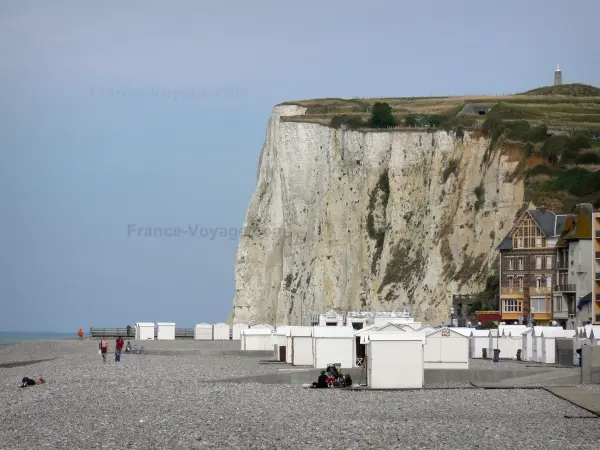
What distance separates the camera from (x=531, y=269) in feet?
218

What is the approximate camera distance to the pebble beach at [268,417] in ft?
64.2

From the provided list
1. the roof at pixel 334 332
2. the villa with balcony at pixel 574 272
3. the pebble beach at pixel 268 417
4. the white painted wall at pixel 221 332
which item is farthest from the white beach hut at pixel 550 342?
the white painted wall at pixel 221 332

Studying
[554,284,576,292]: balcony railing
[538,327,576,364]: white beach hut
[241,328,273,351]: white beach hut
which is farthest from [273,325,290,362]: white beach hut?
[554,284,576,292]: balcony railing

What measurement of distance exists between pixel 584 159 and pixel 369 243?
17394 mm

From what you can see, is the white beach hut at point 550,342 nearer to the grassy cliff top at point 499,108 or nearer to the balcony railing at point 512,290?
the balcony railing at point 512,290

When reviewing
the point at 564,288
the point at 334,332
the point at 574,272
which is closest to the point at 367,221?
the point at 564,288

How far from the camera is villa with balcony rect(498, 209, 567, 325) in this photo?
65.7m

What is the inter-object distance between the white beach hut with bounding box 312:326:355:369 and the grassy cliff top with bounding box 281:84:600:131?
51039mm

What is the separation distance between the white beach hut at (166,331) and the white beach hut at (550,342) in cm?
3863


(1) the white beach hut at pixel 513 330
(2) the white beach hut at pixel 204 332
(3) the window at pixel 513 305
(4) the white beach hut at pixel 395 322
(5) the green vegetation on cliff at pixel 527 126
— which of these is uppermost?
(5) the green vegetation on cliff at pixel 527 126

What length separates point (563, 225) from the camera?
65.2 metres

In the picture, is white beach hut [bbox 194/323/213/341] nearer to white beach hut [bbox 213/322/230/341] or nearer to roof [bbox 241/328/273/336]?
white beach hut [bbox 213/322/230/341]

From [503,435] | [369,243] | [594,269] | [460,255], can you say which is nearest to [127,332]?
[369,243]

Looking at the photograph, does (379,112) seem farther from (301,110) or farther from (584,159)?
(584,159)
